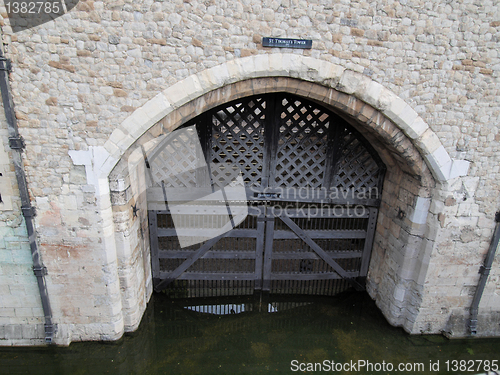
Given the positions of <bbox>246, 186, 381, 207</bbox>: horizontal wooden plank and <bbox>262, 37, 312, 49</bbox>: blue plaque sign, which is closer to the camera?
<bbox>262, 37, 312, 49</bbox>: blue plaque sign

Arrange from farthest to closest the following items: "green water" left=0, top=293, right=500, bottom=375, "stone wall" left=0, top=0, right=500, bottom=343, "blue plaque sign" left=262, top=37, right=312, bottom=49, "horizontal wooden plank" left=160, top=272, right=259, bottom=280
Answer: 1. "horizontal wooden plank" left=160, top=272, right=259, bottom=280
2. "green water" left=0, top=293, right=500, bottom=375
3. "blue plaque sign" left=262, top=37, right=312, bottom=49
4. "stone wall" left=0, top=0, right=500, bottom=343

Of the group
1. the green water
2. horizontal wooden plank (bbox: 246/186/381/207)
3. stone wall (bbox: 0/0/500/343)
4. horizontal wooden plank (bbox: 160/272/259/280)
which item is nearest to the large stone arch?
stone wall (bbox: 0/0/500/343)

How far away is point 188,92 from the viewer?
350 cm

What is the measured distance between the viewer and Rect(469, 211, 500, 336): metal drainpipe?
431 centimetres

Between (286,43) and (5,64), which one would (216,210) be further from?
(5,64)

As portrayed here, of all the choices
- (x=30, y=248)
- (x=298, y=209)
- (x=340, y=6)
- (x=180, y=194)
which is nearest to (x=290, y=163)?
(x=298, y=209)

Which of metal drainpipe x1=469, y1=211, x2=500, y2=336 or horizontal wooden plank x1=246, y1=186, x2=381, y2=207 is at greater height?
horizontal wooden plank x1=246, y1=186, x2=381, y2=207

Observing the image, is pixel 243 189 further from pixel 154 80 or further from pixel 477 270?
pixel 477 270

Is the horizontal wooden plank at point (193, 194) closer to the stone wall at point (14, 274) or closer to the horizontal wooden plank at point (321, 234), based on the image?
the horizontal wooden plank at point (321, 234)

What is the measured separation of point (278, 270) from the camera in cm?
568

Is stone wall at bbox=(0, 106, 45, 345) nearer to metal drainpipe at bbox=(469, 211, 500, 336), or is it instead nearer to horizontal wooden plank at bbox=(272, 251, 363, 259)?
horizontal wooden plank at bbox=(272, 251, 363, 259)

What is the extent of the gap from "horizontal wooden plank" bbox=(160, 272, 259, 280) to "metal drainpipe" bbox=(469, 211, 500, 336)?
3.35 m

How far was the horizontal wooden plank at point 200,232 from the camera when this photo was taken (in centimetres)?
516

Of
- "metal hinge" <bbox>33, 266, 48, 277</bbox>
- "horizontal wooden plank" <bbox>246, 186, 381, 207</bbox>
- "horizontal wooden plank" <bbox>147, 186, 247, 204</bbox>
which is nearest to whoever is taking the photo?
"metal hinge" <bbox>33, 266, 48, 277</bbox>
